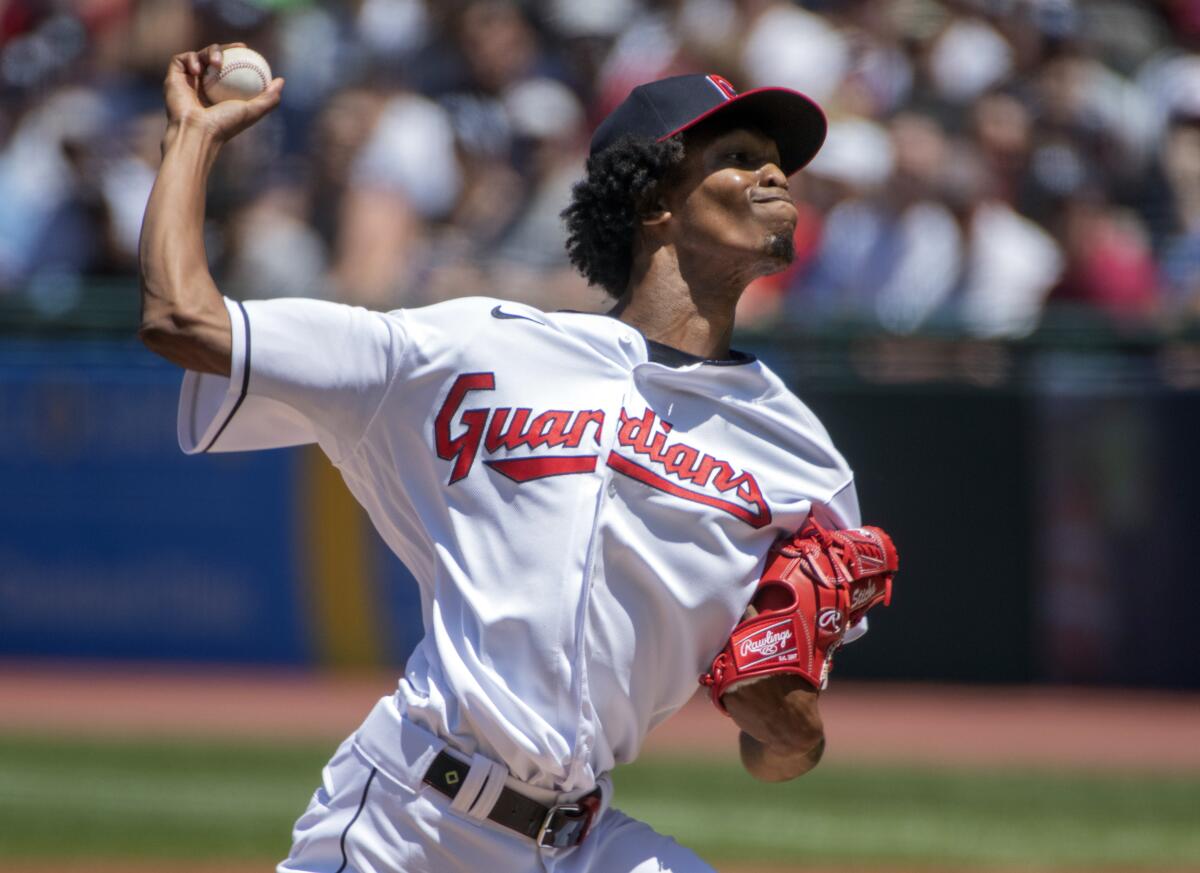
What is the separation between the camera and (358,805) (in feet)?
10.7

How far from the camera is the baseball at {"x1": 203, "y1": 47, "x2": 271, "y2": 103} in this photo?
126 inches

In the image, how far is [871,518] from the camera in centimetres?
998

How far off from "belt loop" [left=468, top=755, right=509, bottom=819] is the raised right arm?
0.82 m

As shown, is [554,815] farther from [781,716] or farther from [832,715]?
[832,715]

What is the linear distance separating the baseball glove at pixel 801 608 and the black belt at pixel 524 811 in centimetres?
35

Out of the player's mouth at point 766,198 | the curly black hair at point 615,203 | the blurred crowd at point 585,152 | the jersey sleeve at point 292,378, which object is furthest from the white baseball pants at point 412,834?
the blurred crowd at point 585,152

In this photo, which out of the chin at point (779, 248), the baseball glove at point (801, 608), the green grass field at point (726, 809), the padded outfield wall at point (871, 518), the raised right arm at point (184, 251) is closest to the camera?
the raised right arm at point (184, 251)

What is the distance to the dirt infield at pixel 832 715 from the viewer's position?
28.9 ft

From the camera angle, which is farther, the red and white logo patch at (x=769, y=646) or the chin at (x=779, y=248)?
the chin at (x=779, y=248)

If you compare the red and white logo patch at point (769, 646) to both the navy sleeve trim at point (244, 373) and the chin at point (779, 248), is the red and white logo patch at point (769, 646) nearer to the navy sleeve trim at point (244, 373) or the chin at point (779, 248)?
the chin at point (779, 248)

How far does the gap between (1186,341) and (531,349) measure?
704 centimetres

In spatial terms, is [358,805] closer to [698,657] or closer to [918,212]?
[698,657]

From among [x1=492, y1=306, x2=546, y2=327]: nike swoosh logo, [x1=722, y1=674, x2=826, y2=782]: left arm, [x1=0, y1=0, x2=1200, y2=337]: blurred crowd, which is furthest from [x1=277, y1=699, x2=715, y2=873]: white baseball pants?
[x1=0, y1=0, x2=1200, y2=337]: blurred crowd

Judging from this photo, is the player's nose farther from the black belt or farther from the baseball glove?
the black belt
